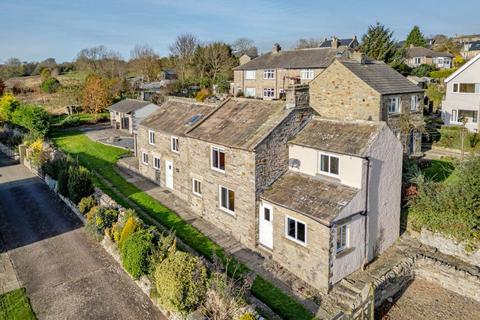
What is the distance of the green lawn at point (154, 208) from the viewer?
1492 cm

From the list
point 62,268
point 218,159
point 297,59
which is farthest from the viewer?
point 297,59

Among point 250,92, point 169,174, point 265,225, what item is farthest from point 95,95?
point 265,225

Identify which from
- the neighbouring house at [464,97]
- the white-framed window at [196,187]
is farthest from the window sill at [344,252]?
the neighbouring house at [464,97]

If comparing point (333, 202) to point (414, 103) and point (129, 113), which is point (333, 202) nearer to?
point (414, 103)

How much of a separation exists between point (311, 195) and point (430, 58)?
8637cm

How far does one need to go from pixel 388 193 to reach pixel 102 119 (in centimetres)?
5240

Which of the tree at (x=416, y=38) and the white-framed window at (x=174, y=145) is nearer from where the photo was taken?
the white-framed window at (x=174, y=145)

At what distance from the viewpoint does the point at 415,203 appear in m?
19.8

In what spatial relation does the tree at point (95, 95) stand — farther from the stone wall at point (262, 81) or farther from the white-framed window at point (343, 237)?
the white-framed window at point (343, 237)

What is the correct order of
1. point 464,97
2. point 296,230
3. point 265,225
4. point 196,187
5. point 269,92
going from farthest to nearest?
1. point 269,92
2. point 464,97
3. point 196,187
4. point 265,225
5. point 296,230

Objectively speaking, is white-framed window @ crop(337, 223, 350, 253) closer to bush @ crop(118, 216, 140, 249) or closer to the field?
bush @ crop(118, 216, 140, 249)

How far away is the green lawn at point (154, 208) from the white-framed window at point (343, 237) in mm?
3090

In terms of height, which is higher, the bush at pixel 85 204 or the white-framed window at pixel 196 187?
the white-framed window at pixel 196 187

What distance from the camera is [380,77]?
33.7 m
